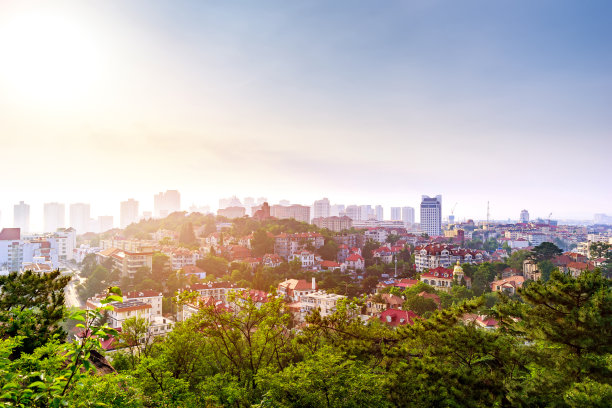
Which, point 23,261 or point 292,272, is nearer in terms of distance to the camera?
point 292,272

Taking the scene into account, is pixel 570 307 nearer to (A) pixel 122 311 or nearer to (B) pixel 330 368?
(B) pixel 330 368

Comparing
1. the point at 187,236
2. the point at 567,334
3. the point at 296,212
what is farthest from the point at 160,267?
the point at 296,212

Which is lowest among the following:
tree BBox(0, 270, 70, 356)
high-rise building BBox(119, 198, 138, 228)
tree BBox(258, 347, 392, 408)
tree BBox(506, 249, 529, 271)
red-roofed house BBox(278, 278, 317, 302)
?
red-roofed house BBox(278, 278, 317, 302)

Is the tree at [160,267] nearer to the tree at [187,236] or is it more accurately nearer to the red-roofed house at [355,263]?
the tree at [187,236]

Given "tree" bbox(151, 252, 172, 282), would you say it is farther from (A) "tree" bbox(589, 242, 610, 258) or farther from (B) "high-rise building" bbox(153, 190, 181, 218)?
(B) "high-rise building" bbox(153, 190, 181, 218)

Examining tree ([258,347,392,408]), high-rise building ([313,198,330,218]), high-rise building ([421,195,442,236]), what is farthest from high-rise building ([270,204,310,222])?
tree ([258,347,392,408])

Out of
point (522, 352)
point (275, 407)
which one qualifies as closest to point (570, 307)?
point (522, 352)
